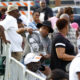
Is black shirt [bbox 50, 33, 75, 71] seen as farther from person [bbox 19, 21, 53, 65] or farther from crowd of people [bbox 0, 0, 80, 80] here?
person [bbox 19, 21, 53, 65]

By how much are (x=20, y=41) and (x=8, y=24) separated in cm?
51

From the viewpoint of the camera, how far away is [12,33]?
11.5 metres

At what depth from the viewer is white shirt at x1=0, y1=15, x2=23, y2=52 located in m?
11.4

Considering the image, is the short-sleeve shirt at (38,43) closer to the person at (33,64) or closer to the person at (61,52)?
the person at (61,52)

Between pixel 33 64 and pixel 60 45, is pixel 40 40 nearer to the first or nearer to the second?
pixel 60 45

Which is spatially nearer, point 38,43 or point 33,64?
point 33,64

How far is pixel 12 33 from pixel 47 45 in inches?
52.4

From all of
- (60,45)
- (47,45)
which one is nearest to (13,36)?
(47,45)

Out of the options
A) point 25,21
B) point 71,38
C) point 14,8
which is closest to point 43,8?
point 25,21

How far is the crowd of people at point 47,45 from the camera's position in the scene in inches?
334

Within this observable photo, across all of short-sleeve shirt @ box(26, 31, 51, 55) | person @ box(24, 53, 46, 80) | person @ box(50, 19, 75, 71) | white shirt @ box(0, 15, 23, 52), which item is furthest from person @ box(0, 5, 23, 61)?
person @ box(24, 53, 46, 80)

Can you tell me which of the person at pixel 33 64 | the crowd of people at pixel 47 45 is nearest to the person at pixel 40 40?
the crowd of people at pixel 47 45

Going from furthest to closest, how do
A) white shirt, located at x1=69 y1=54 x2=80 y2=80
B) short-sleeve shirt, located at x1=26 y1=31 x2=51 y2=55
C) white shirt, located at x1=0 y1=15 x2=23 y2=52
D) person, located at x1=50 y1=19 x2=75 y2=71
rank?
white shirt, located at x1=0 y1=15 x2=23 y2=52 < short-sleeve shirt, located at x1=26 y1=31 x2=51 y2=55 < person, located at x1=50 y1=19 x2=75 y2=71 < white shirt, located at x1=69 y1=54 x2=80 y2=80

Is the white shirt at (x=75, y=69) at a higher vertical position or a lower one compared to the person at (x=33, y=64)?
higher
